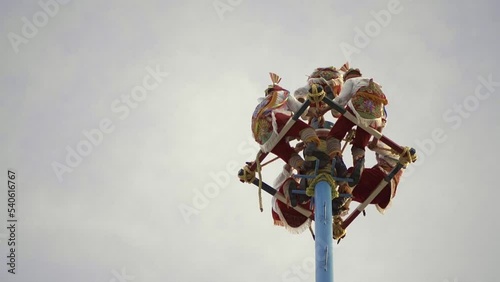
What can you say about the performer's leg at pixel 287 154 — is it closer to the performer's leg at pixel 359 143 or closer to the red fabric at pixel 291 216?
the performer's leg at pixel 359 143

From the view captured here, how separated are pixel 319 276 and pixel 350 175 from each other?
2688 millimetres

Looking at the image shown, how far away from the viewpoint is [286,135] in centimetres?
1272

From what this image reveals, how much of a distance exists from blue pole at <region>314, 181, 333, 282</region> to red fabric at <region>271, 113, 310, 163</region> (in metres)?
1.24

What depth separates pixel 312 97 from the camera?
38.5 ft

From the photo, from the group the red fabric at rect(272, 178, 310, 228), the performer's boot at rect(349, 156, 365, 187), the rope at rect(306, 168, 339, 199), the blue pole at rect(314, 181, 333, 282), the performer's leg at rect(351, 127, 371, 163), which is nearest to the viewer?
the blue pole at rect(314, 181, 333, 282)

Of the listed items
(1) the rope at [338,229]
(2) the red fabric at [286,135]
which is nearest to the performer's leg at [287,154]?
(2) the red fabric at [286,135]

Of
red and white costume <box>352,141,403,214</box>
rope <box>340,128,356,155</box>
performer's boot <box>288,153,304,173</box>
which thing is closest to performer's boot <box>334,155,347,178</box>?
performer's boot <box>288,153,304,173</box>

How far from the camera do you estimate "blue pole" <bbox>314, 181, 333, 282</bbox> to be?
1111 cm

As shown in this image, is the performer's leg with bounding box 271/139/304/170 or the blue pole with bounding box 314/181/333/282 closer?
the blue pole with bounding box 314/181/333/282

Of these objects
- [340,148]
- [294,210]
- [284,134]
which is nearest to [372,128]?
[340,148]

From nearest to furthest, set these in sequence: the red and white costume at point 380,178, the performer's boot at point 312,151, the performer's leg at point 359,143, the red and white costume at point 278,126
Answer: the performer's boot at point 312,151
the red and white costume at point 278,126
the performer's leg at point 359,143
the red and white costume at point 380,178

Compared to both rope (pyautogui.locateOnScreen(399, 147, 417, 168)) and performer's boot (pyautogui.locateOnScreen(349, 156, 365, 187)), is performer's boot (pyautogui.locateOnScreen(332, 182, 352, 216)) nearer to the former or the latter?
performer's boot (pyautogui.locateOnScreen(349, 156, 365, 187))

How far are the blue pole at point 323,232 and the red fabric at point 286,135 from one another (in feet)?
4.06

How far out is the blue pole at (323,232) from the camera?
11109mm
